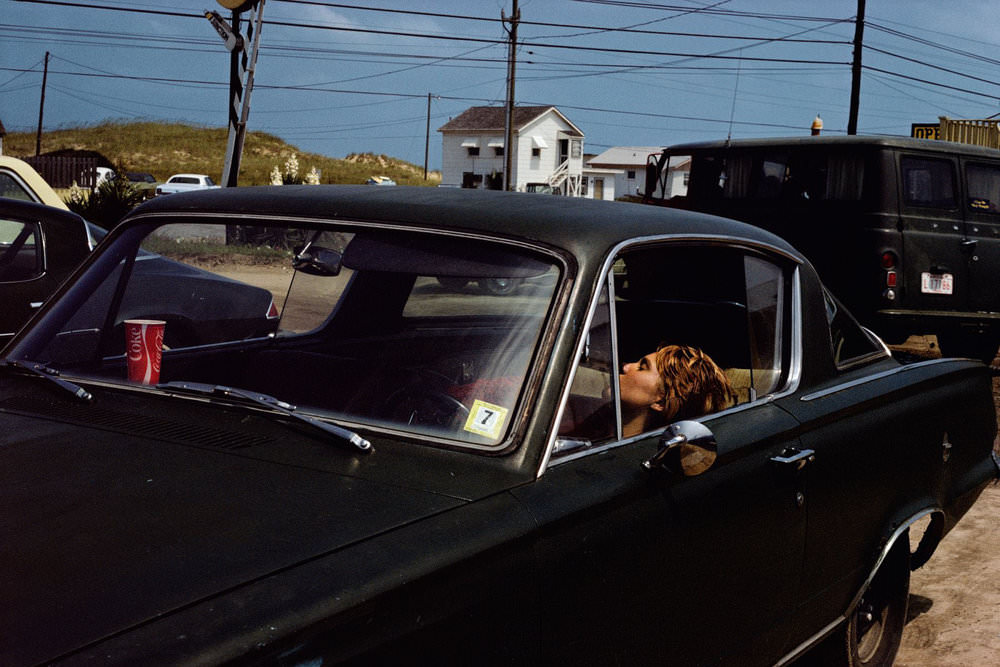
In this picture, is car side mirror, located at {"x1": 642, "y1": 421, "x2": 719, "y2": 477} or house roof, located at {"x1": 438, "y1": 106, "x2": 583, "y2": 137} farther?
house roof, located at {"x1": 438, "y1": 106, "x2": 583, "y2": 137}

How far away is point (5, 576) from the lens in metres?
1.69

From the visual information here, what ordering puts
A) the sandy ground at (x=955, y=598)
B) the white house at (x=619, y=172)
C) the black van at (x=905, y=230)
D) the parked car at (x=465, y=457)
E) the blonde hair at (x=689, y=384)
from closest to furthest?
the parked car at (x=465, y=457), the blonde hair at (x=689, y=384), the sandy ground at (x=955, y=598), the black van at (x=905, y=230), the white house at (x=619, y=172)

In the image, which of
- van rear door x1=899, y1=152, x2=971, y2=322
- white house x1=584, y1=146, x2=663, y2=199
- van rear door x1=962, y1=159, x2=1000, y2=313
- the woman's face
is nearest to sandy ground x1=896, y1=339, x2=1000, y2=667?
the woman's face

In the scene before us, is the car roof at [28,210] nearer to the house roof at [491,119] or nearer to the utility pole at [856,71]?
the utility pole at [856,71]

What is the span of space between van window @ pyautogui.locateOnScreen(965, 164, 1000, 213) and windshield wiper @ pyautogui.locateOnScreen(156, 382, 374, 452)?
10015 millimetres

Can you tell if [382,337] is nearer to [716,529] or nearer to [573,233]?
[573,233]

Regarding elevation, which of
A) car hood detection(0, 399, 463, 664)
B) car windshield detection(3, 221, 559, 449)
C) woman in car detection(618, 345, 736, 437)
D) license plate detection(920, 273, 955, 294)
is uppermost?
car windshield detection(3, 221, 559, 449)

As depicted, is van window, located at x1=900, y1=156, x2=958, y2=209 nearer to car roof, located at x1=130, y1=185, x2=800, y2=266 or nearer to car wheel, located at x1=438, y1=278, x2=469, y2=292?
car roof, located at x1=130, y1=185, x2=800, y2=266

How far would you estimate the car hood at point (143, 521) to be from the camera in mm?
1620

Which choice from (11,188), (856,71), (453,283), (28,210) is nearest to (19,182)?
(11,188)

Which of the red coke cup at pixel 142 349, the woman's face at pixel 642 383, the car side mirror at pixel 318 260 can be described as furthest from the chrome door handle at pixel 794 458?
the red coke cup at pixel 142 349

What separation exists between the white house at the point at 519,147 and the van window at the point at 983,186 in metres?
64.6

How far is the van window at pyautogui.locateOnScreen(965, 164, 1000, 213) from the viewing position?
10938 millimetres

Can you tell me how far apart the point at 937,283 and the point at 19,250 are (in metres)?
8.31
